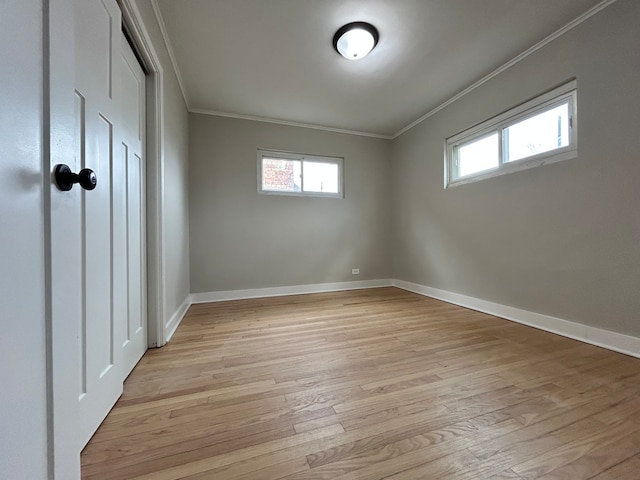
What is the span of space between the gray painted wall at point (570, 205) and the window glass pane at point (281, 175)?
2076 millimetres

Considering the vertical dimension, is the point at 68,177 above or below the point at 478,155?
below

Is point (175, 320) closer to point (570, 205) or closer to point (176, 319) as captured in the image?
point (176, 319)

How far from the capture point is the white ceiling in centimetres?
182

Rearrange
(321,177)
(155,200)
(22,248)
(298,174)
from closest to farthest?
(22,248) → (155,200) → (298,174) → (321,177)

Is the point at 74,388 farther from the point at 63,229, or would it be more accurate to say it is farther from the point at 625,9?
the point at 625,9

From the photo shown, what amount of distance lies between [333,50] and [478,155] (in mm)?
1991

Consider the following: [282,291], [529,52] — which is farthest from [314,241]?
[529,52]

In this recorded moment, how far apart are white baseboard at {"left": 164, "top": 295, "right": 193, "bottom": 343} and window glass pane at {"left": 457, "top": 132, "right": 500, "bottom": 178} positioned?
3.55m

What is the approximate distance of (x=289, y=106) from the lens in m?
3.14

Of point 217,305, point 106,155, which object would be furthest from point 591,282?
point 217,305

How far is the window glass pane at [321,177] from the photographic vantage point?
3.75m

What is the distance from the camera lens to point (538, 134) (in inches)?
89.4

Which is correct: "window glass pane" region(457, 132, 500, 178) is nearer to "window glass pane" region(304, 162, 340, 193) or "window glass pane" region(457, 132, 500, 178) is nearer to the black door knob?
"window glass pane" region(304, 162, 340, 193)

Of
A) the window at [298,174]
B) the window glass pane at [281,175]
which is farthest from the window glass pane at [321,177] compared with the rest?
the window glass pane at [281,175]
